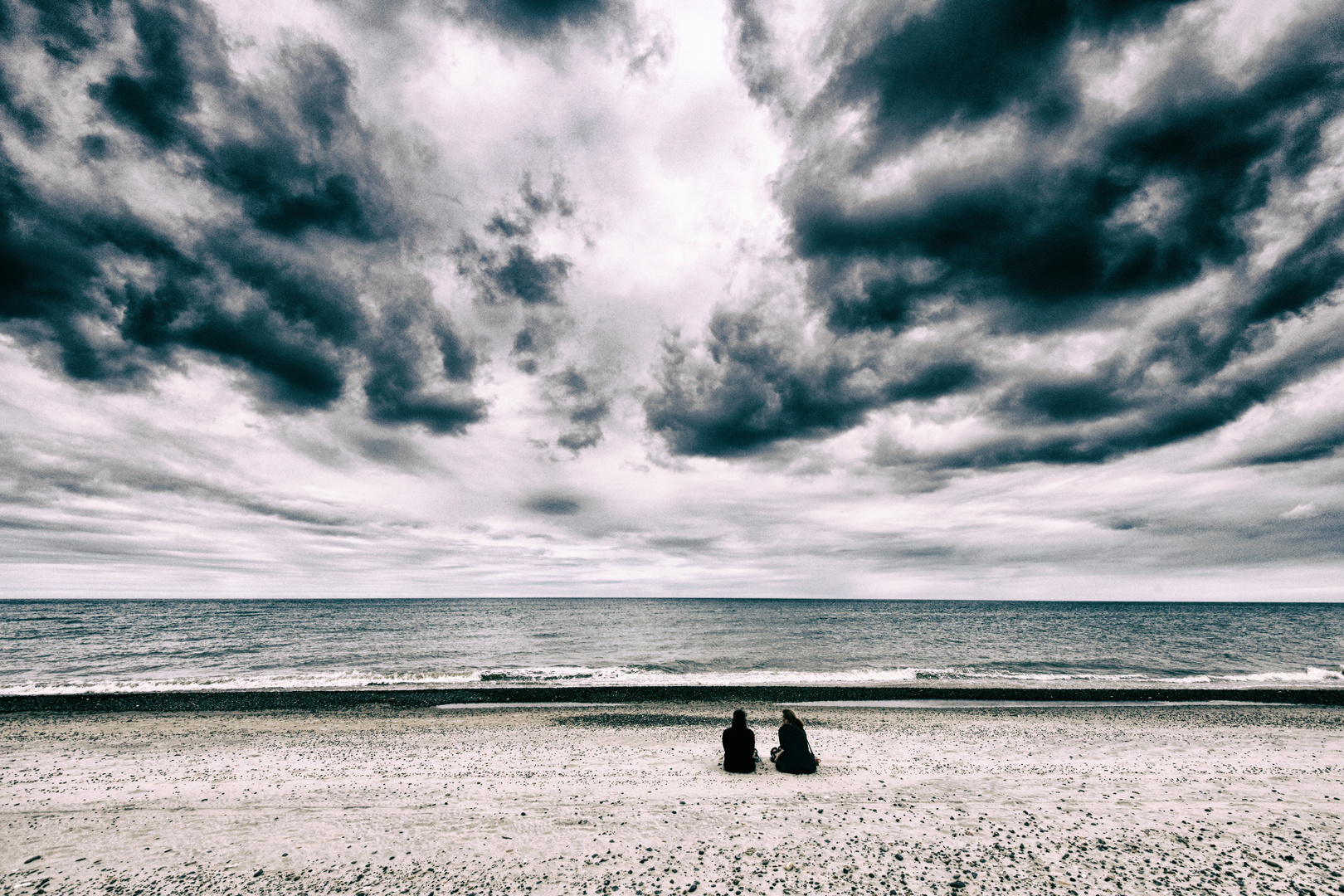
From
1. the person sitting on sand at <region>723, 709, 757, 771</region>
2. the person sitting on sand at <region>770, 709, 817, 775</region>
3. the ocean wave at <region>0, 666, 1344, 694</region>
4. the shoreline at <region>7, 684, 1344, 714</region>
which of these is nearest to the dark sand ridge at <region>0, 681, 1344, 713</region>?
the shoreline at <region>7, 684, 1344, 714</region>

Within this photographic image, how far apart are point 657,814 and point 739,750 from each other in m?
3.07

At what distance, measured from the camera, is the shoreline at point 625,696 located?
72.1 feet

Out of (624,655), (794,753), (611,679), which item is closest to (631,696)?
(611,679)

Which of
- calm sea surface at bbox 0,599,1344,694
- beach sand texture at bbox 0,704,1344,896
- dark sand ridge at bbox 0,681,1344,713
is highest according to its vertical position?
beach sand texture at bbox 0,704,1344,896

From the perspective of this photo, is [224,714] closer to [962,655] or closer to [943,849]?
[943,849]

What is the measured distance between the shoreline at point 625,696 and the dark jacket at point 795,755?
12032 mm

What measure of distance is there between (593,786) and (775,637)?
52.7 metres

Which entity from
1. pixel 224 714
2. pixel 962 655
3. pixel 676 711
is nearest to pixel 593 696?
pixel 676 711

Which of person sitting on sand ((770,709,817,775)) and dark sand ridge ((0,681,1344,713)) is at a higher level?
person sitting on sand ((770,709,817,775))

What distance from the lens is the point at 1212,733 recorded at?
659 inches

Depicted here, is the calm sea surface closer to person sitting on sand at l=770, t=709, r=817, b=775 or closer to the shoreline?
the shoreline

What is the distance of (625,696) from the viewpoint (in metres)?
24.8

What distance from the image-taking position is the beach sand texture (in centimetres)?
731

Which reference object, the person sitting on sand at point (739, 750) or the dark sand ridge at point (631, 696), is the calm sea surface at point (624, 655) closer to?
the dark sand ridge at point (631, 696)
